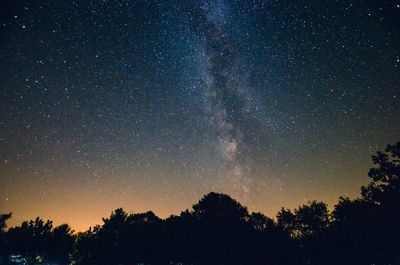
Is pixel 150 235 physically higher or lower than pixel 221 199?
lower

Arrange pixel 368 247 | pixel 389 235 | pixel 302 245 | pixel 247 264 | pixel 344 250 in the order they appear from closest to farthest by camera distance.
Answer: pixel 389 235 → pixel 368 247 → pixel 344 250 → pixel 247 264 → pixel 302 245

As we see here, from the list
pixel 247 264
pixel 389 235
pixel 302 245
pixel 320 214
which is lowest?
pixel 247 264

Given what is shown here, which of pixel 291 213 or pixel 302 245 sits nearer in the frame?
pixel 302 245

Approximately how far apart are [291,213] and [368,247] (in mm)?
15730

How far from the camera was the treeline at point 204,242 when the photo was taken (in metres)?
20.1

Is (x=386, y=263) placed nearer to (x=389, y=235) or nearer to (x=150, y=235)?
(x=389, y=235)

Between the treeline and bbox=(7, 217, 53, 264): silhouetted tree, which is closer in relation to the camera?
the treeline

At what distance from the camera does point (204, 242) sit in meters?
23.5

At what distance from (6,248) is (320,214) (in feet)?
165

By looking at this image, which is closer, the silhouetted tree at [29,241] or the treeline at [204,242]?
the treeline at [204,242]

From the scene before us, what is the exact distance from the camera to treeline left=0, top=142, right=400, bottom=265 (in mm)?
20094

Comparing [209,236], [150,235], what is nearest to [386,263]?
[209,236]

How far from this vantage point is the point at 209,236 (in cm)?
2336

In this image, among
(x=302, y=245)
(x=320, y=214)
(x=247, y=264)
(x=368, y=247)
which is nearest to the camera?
(x=368, y=247)
